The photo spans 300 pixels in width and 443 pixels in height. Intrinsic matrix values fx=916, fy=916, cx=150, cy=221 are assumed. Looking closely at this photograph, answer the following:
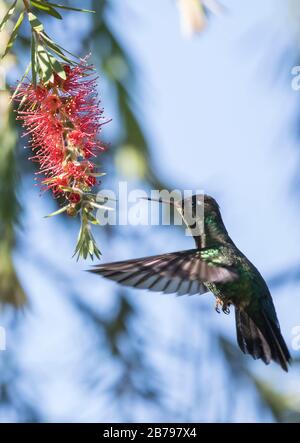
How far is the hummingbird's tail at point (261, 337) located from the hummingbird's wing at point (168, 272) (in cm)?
16

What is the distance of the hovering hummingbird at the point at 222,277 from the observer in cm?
149

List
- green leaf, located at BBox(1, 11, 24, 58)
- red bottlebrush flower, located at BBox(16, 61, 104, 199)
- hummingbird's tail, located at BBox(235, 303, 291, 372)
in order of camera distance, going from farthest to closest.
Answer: hummingbird's tail, located at BBox(235, 303, 291, 372) < red bottlebrush flower, located at BBox(16, 61, 104, 199) < green leaf, located at BBox(1, 11, 24, 58)

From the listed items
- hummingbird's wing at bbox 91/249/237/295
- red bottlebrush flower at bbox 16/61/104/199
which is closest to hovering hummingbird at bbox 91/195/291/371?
hummingbird's wing at bbox 91/249/237/295

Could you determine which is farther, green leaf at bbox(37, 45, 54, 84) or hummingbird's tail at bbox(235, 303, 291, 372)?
hummingbird's tail at bbox(235, 303, 291, 372)

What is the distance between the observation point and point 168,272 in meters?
1.45

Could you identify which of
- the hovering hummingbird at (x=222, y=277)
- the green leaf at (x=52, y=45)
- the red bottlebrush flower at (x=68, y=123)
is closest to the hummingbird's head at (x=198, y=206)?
the hovering hummingbird at (x=222, y=277)

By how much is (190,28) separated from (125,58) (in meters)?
1.12

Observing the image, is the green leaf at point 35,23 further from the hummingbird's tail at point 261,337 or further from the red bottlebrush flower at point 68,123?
the hummingbird's tail at point 261,337

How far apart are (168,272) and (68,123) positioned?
0.28 m

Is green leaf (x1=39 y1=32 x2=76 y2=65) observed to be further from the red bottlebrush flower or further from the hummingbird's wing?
the hummingbird's wing

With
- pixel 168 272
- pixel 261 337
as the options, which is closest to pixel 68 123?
pixel 168 272

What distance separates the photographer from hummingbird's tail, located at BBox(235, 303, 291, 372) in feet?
5.56

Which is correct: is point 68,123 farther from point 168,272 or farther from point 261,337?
point 261,337
